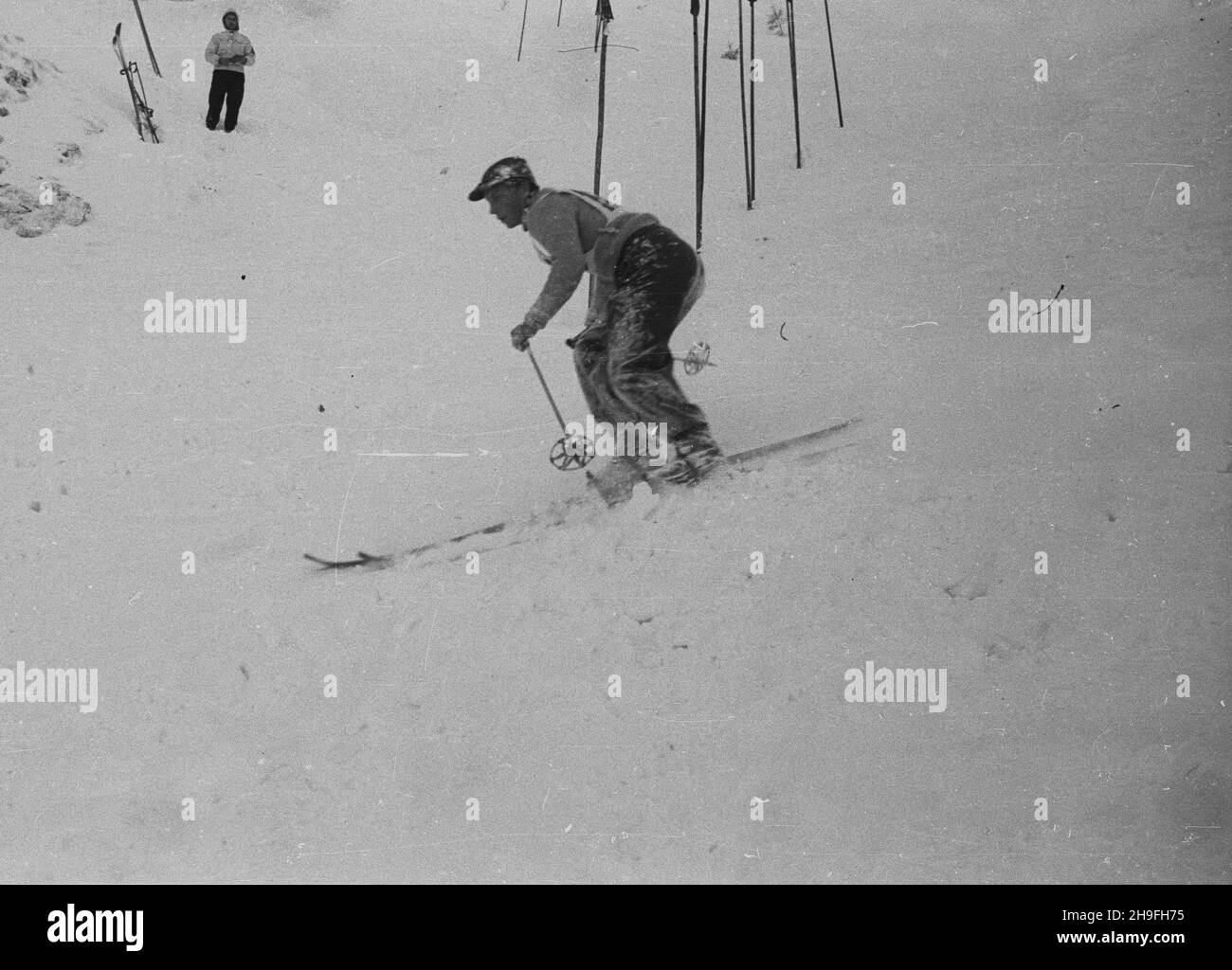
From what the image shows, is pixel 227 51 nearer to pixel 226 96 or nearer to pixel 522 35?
pixel 226 96

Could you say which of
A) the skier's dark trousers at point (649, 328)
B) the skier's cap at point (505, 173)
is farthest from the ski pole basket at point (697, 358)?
the skier's cap at point (505, 173)

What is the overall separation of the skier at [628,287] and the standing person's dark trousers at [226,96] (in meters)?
6.15

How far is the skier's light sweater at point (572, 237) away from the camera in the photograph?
5.32 metres

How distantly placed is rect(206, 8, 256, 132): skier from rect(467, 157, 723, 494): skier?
617 cm

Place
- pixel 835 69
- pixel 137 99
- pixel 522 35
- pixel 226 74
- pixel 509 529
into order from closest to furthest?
pixel 509 529 < pixel 137 99 < pixel 226 74 < pixel 835 69 < pixel 522 35

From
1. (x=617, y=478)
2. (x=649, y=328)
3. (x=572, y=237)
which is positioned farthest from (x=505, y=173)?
(x=617, y=478)

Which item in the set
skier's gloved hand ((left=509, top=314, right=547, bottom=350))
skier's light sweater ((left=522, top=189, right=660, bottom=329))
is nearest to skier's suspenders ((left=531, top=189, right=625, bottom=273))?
skier's light sweater ((left=522, top=189, right=660, bottom=329))

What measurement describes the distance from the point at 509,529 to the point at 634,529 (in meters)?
0.67

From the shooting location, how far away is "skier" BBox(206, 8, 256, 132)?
10.4 m

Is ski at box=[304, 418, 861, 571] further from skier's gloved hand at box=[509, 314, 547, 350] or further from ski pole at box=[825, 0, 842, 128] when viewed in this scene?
ski pole at box=[825, 0, 842, 128]

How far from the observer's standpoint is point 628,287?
211 inches
